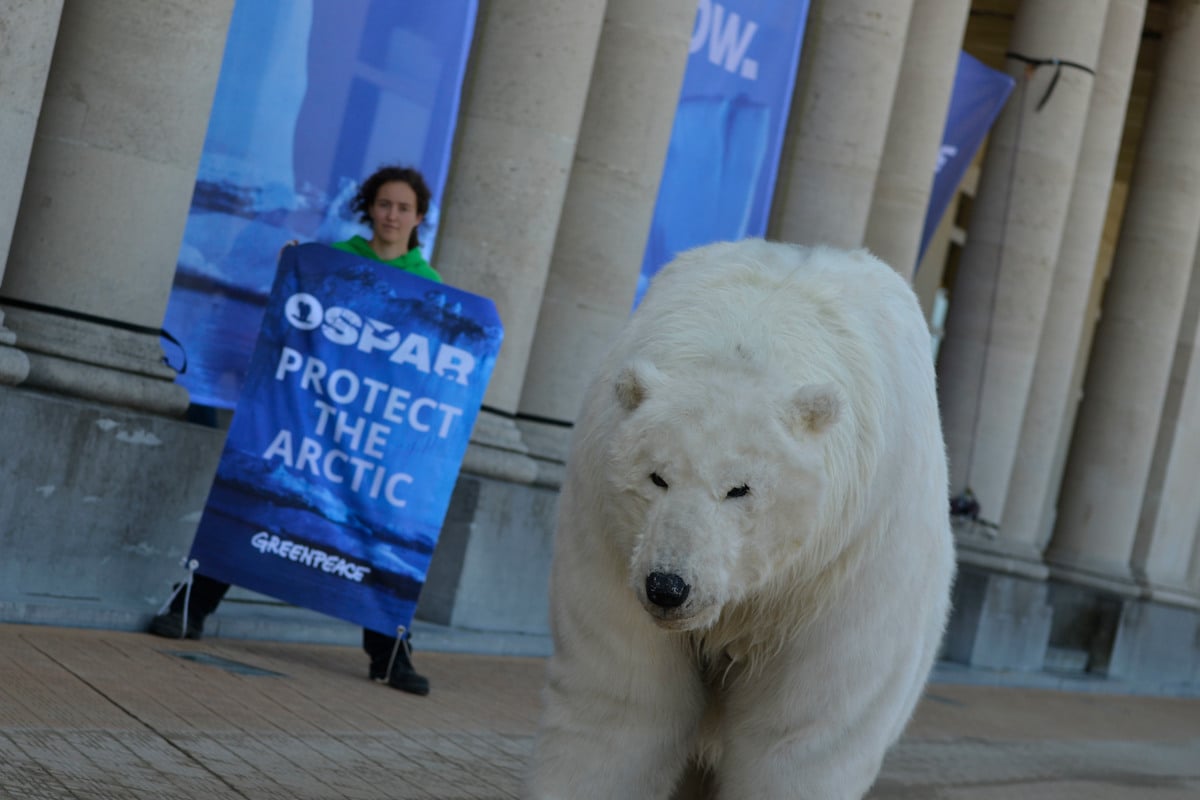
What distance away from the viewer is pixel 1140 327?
61.2 feet

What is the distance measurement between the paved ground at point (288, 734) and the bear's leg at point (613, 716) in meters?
1.16

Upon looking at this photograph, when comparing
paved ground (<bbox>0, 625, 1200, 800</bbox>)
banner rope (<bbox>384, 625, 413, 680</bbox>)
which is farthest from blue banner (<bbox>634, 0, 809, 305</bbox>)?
banner rope (<bbox>384, 625, 413, 680</bbox>)

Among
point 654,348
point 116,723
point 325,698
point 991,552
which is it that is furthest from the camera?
point 991,552

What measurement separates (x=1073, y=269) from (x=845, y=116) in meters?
5.40

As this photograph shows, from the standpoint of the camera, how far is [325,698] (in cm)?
684

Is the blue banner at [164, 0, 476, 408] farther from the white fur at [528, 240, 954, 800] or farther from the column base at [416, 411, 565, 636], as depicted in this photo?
the white fur at [528, 240, 954, 800]

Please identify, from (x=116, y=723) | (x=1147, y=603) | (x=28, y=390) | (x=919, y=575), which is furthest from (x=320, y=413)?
(x=1147, y=603)

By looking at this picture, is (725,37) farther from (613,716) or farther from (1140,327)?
(1140,327)

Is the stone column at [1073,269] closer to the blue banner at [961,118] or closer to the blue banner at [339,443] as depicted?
the blue banner at [961,118]

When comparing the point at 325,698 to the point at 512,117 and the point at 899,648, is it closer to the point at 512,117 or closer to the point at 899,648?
the point at 899,648

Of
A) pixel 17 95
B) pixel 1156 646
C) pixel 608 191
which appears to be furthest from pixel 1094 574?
pixel 17 95

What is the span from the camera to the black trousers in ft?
24.1

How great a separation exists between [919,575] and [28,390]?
419 cm

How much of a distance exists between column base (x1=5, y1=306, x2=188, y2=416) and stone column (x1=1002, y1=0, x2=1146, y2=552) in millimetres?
11364
